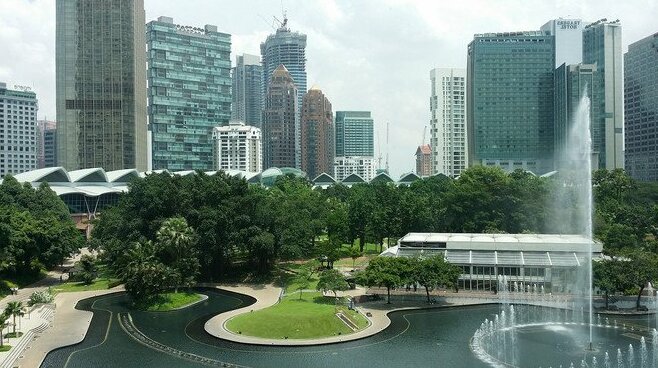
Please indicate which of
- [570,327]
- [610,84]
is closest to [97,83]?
[570,327]

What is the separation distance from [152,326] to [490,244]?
34560 mm

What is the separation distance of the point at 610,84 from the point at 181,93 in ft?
422

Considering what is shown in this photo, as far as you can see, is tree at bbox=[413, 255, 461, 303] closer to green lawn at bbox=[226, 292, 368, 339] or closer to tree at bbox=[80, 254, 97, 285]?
green lawn at bbox=[226, 292, 368, 339]

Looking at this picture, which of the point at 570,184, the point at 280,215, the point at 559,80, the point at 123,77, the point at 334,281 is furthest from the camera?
the point at 559,80

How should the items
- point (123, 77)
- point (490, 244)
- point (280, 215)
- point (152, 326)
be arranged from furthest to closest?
point (123, 77) < point (280, 215) < point (490, 244) < point (152, 326)

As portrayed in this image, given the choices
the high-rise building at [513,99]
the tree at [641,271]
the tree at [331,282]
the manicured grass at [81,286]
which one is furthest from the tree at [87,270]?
the high-rise building at [513,99]

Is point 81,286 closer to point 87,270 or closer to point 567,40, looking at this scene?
point 87,270

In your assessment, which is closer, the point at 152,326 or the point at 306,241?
the point at 152,326

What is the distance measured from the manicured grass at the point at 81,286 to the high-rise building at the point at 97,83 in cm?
8844

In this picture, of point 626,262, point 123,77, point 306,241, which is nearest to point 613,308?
point 626,262

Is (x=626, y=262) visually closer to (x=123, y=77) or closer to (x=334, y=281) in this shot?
(x=334, y=281)

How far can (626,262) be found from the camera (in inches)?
2146

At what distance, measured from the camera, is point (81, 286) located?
68.9 meters

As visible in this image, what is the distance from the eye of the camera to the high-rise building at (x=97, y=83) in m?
151
